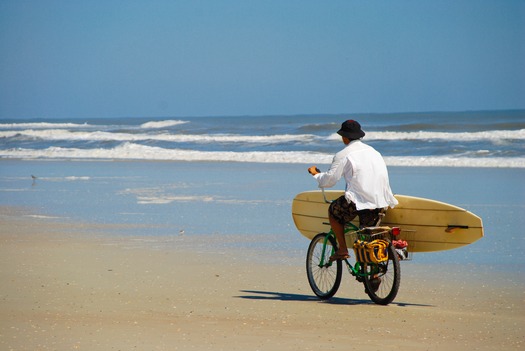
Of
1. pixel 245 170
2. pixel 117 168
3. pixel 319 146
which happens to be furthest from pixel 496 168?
pixel 319 146

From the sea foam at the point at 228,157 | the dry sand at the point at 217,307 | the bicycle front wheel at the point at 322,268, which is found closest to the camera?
the dry sand at the point at 217,307

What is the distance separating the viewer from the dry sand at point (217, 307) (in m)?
4.82

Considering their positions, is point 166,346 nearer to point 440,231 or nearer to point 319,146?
point 440,231

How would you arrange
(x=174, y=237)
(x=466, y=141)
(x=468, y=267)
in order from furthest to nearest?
(x=466, y=141), (x=174, y=237), (x=468, y=267)

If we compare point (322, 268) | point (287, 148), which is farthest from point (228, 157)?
point (322, 268)

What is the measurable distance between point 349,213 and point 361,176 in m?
0.33

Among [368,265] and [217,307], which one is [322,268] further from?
[217,307]

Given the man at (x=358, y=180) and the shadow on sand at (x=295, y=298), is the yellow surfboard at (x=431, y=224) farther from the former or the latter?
the shadow on sand at (x=295, y=298)

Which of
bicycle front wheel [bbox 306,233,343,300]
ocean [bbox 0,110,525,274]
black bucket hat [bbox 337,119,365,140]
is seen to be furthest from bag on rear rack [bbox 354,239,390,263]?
ocean [bbox 0,110,525,274]

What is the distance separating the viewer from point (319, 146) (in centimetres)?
3175

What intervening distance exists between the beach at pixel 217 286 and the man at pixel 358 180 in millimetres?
713

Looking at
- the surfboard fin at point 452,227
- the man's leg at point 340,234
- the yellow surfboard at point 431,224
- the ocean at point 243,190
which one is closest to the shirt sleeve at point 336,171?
the man's leg at point 340,234

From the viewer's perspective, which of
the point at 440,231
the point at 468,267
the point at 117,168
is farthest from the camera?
the point at 117,168

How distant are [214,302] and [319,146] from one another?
26.0 meters
